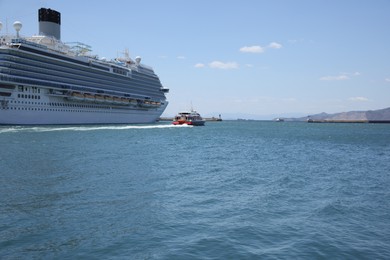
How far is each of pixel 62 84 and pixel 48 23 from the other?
23654 millimetres

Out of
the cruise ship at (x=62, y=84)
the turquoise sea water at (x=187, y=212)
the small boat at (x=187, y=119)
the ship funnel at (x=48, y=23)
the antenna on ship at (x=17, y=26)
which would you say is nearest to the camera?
the turquoise sea water at (x=187, y=212)

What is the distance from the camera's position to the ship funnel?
9844cm

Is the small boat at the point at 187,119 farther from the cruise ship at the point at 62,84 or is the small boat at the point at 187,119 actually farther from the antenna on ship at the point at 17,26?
the antenna on ship at the point at 17,26

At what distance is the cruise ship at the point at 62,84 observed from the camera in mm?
74188

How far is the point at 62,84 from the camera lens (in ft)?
285

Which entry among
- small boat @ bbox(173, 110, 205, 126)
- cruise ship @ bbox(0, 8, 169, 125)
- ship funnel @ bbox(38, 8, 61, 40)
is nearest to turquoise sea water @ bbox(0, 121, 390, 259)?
cruise ship @ bbox(0, 8, 169, 125)

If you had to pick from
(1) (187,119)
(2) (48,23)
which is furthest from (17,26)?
(1) (187,119)

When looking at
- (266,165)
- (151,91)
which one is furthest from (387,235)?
(151,91)

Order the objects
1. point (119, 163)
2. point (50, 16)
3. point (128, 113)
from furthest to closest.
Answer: point (128, 113) < point (50, 16) < point (119, 163)

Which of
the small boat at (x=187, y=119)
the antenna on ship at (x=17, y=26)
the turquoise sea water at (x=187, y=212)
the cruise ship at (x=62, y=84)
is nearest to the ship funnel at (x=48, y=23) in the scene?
the cruise ship at (x=62, y=84)

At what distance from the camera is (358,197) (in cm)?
1888

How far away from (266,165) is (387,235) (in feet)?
60.4

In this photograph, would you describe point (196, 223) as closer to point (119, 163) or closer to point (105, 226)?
point (105, 226)

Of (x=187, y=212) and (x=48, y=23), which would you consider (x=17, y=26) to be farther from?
(x=187, y=212)
